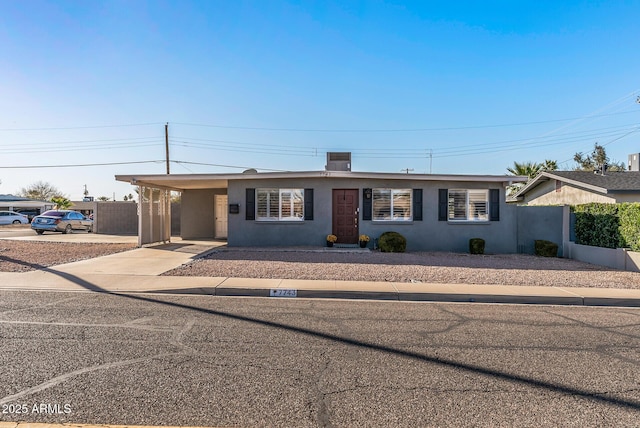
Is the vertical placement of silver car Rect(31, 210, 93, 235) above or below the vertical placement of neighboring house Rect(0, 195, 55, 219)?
below

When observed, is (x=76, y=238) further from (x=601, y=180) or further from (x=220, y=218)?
(x=601, y=180)

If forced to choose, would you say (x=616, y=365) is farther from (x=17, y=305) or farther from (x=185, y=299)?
(x=17, y=305)

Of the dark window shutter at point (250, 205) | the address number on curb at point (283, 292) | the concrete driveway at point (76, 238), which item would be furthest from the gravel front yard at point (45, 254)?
the address number on curb at point (283, 292)

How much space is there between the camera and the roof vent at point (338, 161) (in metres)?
17.5

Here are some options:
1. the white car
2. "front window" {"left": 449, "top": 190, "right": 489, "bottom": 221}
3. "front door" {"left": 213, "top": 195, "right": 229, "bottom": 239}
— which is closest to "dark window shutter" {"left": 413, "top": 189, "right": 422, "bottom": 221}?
"front window" {"left": 449, "top": 190, "right": 489, "bottom": 221}

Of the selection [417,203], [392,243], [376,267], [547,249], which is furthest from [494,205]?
[376,267]

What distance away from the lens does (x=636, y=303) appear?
26.2 feet

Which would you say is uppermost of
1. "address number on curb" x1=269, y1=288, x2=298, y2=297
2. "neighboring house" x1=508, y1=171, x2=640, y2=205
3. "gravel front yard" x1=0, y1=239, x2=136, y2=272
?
"neighboring house" x1=508, y1=171, x2=640, y2=205

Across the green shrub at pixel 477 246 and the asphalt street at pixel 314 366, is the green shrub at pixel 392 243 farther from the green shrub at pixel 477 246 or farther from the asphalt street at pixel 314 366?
the asphalt street at pixel 314 366

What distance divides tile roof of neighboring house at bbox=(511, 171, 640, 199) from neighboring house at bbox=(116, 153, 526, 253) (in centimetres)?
550

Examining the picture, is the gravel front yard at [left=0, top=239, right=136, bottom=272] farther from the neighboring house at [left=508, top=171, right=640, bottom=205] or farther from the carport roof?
the neighboring house at [left=508, top=171, right=640, bottom=205]

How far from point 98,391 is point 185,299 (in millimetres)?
4159

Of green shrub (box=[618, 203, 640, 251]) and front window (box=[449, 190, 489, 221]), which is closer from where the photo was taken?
green shrub (box=[618, 203, 640, 251])

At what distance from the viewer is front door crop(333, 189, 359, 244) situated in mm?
16000
